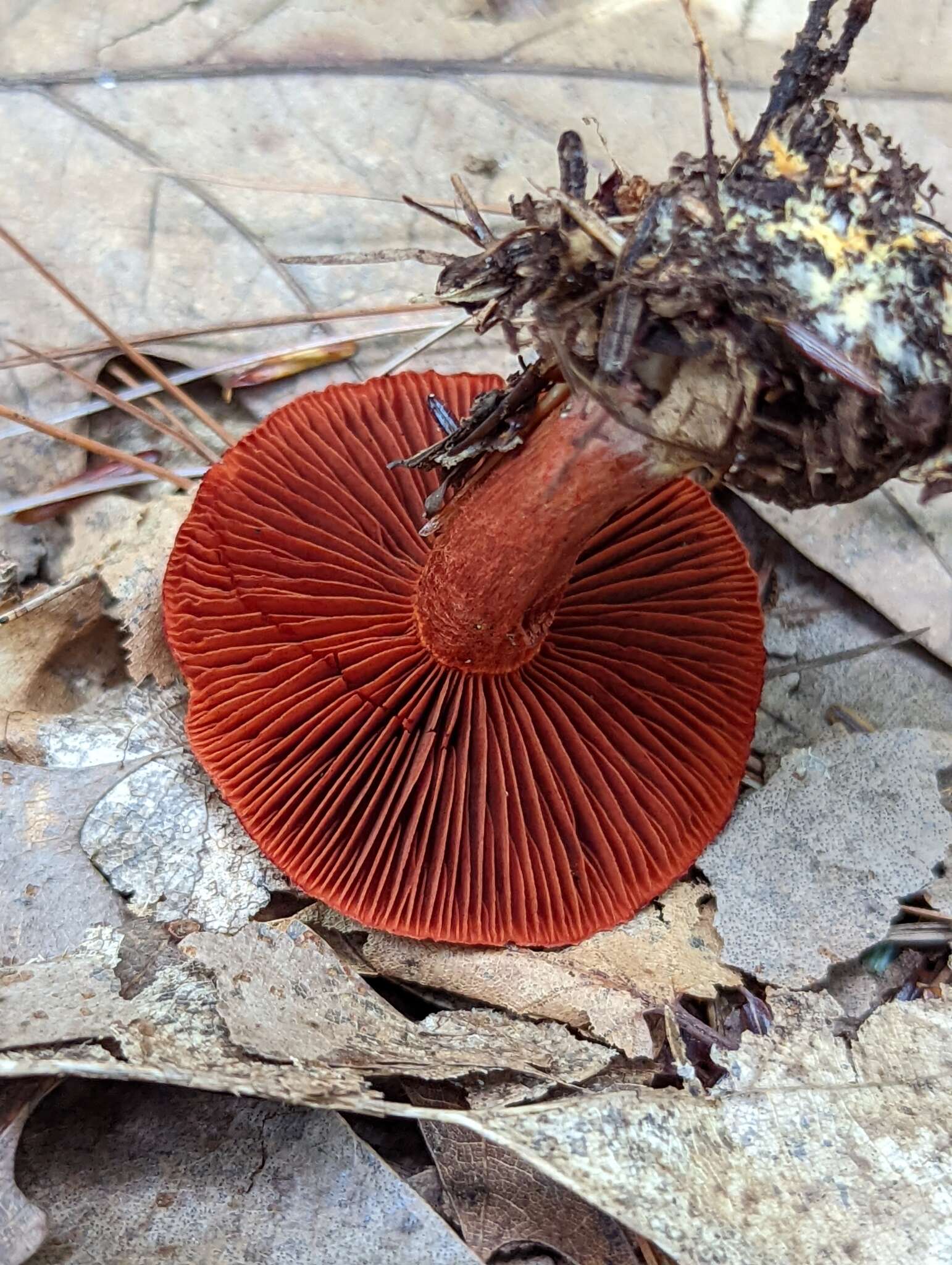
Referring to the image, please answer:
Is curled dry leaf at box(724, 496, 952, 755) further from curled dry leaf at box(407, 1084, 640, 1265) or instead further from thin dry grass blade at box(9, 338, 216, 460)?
thin dry grass blade at box(9, 338, 216, 460)

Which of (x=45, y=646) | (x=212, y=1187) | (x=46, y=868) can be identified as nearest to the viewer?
(x=212, y=1187)

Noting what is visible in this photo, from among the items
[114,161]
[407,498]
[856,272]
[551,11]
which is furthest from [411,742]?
[551,11]

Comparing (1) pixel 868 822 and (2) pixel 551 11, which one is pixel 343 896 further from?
(2) pixel 551 11

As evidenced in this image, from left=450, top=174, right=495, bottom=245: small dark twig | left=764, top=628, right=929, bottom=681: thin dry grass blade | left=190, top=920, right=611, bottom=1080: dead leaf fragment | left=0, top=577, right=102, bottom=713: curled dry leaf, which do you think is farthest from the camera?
left=764, top=628, right=929, bottom=681: thin dry grass blade

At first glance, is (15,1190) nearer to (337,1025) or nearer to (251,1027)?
(251,1027)

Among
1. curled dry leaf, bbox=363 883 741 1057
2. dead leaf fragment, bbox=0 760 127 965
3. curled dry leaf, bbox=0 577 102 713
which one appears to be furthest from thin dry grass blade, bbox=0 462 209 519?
curled dry leaf, bbox=363 883 741 1057

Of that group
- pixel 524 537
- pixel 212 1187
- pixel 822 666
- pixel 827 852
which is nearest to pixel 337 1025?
pixel 212 1187

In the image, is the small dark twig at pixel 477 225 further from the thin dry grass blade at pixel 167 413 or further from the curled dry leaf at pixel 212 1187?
the curled dry leaf at pixel 212 1187

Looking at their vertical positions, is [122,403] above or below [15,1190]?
above
